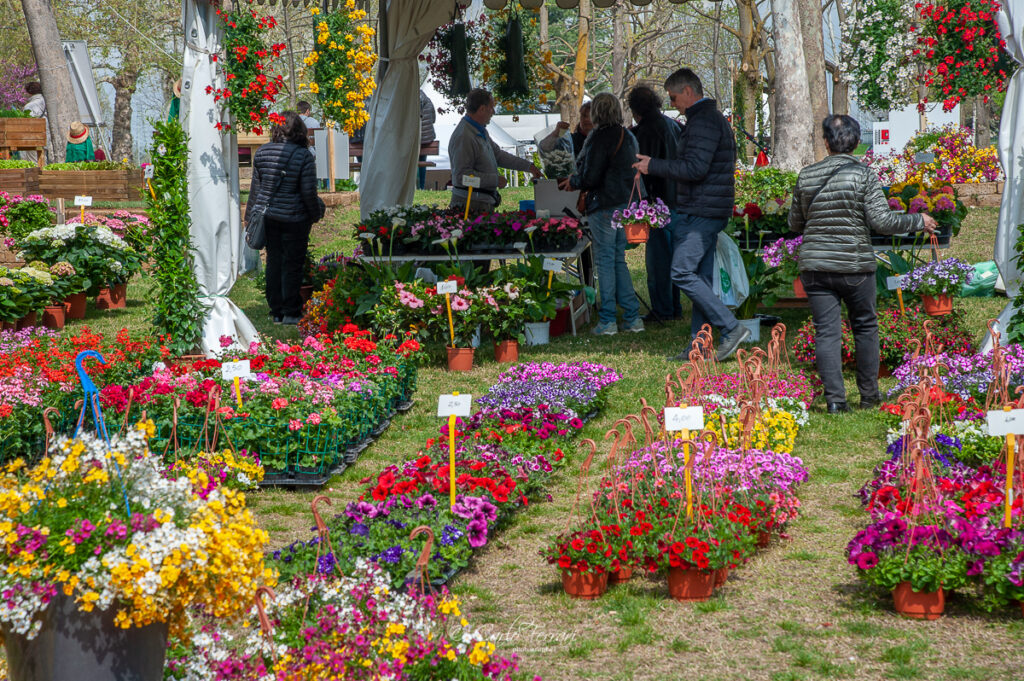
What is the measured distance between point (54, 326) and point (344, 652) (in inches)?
328

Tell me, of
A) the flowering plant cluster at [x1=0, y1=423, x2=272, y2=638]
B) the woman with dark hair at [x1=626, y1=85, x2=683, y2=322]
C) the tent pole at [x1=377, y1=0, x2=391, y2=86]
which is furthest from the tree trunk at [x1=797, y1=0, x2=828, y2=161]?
the flowering plant cluster at [x1=0, y1=423, x2=272, y2=638]

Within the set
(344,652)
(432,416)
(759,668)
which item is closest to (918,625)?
(759,668)

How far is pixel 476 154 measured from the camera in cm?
1028

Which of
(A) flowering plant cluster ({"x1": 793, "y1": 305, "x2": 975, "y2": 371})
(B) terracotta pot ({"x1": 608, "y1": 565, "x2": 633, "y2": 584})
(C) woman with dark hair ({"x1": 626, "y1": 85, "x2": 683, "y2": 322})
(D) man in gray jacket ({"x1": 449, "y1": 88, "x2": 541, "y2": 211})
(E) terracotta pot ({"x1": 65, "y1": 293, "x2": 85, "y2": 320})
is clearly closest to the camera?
(B) terracotta pot ({"x1": 608, "y1": 565, "x2": 633, "y2": 584})

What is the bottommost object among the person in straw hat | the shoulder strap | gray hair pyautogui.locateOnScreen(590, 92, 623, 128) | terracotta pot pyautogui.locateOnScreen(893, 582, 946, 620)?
terracotta pot pyautogui.locateOnScreen(893, 582, 946, 620)

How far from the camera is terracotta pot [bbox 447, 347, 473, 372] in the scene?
325 inches

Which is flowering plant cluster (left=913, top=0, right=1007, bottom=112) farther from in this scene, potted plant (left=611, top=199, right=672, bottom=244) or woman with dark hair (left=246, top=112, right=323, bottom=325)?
woman with dark hair (left=246, top=112, right=323, bottom=325)

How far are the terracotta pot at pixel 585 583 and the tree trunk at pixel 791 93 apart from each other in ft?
35.9

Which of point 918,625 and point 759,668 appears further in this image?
point 918,625

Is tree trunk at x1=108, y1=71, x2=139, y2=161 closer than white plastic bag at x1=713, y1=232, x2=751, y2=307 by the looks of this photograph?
No

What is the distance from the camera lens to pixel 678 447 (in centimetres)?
491

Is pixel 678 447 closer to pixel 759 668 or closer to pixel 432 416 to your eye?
pixel 759 668

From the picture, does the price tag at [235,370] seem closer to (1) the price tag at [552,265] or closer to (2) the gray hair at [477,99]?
(1) the price tag at [552,265]

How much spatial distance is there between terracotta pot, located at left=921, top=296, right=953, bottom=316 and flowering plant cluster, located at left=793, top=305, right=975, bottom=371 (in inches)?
7.4
